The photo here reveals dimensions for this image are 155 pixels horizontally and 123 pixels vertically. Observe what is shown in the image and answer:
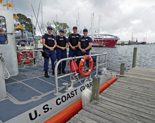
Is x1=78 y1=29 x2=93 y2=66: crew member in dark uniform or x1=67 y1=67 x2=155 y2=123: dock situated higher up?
x1=78 y1=29 x2=93 y2=66: crew member in dark uniform

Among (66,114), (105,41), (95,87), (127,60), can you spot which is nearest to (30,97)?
(66,114)

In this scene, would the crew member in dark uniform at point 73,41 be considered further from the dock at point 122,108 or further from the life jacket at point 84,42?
the dock at point 122,108

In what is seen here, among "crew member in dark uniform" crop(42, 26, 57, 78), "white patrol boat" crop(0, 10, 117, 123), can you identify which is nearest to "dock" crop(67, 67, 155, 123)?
"white patrol boat" crop(0, 10, 117, 123)

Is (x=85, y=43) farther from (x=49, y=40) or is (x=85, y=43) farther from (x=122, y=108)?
(x=122, y=108)

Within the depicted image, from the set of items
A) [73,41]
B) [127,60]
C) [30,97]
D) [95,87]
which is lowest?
[127,60]

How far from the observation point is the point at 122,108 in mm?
2730

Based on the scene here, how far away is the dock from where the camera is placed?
2.34 m

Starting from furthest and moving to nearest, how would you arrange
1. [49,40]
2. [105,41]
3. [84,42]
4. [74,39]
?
1. [105,41]
2. [74,39]
3. [84,42]
4. [49,40]

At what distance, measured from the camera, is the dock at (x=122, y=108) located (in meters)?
2.34

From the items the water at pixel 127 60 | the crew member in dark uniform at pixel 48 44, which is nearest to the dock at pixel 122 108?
the crew member in dark uniform at pixel 48 44

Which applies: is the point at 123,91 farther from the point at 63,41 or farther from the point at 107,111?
the point at 63,41

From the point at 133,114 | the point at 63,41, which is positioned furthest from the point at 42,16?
the point at 133,114

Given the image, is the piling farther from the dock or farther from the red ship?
the red ship

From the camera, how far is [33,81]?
374 cm
